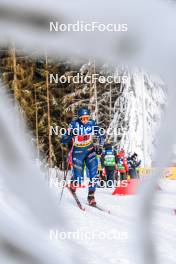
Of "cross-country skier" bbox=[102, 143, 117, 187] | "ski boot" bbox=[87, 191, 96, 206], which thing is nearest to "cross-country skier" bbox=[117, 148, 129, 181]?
"cross-country skier" bbox=[102, 143, 117, 187]

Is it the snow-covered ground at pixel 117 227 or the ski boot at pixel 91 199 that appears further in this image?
the ski boot at pixel 91 199

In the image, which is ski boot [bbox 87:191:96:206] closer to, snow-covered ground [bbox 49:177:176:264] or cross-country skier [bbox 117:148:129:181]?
snow-covered ground [bbox 49:177:176:264]

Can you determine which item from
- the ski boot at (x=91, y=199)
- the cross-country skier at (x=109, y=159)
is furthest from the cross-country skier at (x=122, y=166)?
the ski boot at (x=91, y=199)

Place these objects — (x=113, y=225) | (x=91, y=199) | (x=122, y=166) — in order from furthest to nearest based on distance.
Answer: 1. (x=91, y=199)
2. (x=122, y=166)
3. (x=113, y=225)

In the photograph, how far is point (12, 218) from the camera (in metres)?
0.16

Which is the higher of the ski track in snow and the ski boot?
the ski track in snow

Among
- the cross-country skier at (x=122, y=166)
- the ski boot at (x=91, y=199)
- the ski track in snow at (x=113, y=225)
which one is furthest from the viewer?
the ski boot at (x=91, y=199)

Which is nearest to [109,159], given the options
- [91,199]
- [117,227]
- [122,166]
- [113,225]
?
[91,199]

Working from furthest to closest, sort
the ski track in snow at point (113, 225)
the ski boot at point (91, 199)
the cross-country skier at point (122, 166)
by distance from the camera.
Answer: the ski boot at point (91, 199) → the cross-country skier at point (122, 166) → the ski track in snow at point (113, 225)

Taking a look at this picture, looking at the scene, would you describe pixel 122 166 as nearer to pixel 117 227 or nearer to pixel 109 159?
pixel 109 159

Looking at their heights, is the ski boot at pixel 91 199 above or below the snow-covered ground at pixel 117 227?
below

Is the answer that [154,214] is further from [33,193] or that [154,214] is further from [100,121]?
[100,121]

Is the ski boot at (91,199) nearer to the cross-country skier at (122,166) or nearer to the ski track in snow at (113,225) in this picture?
the ski track in snow at (113,225)

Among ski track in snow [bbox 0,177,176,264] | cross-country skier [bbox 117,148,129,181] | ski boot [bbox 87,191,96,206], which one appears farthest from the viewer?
ski boot [bbox 87,191,96,206]
